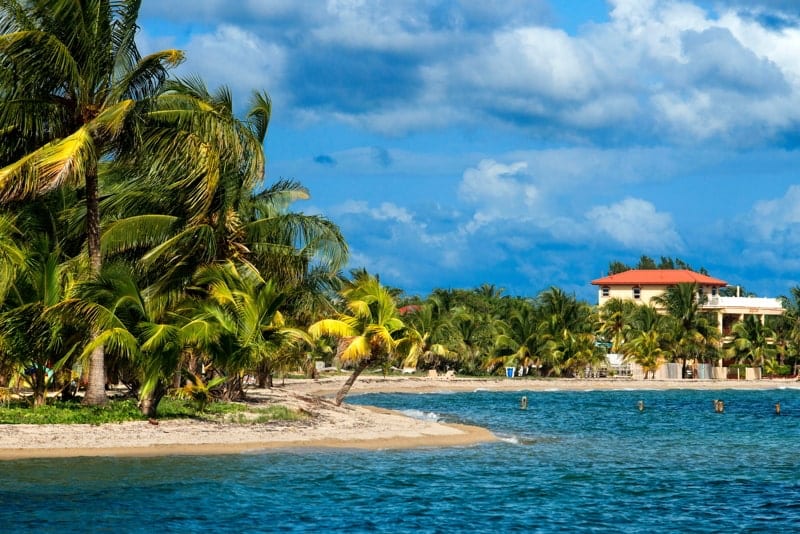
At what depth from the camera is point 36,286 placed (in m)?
27.6

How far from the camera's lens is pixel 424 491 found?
21.7 metres

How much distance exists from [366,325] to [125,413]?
41.0ft

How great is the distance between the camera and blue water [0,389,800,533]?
18.3 m

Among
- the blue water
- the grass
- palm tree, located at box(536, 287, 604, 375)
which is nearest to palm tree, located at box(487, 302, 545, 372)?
palm tree, located at box(536, 287, 604, 375)

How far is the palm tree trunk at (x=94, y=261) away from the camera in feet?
92.6

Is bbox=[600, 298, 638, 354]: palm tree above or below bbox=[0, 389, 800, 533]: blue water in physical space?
above

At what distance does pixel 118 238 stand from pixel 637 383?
6707 centimetres

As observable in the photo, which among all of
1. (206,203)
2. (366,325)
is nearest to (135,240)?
(206,203)

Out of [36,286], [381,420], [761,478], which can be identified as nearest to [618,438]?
[381,420]

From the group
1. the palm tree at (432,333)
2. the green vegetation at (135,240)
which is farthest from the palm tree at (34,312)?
the palm tree at (432,333)

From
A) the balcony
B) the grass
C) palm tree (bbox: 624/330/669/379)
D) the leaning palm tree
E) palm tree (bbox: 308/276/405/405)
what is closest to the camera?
the grass

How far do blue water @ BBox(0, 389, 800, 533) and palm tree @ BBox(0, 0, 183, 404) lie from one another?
7452 mm

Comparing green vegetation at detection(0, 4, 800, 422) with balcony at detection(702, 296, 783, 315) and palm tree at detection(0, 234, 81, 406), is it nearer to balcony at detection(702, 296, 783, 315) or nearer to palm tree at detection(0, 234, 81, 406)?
palm tree at detection(0, 234, 81, 406)

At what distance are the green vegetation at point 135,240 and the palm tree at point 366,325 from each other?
0.20ft
